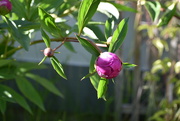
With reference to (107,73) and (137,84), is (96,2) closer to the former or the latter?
(107,73)

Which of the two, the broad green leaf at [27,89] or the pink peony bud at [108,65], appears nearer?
the pink peony bud at [108,65]

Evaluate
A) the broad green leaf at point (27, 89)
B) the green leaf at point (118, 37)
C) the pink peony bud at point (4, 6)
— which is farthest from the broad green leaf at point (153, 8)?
the broad green leaf at point (27, 89)

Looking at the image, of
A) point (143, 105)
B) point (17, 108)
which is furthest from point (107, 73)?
point (17, 108)

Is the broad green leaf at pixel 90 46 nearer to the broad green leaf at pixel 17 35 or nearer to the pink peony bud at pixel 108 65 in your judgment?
the pink peony bud at pixel 108 65

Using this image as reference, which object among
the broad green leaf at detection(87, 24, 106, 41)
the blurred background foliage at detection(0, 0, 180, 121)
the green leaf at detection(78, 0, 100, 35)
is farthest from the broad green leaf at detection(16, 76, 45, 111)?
the green leaf at detection(78, 0, 100, 35)

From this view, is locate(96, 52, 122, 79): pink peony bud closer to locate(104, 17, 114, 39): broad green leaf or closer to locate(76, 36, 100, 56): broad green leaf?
locate(76, 36, 100, 56): broad green leaf
